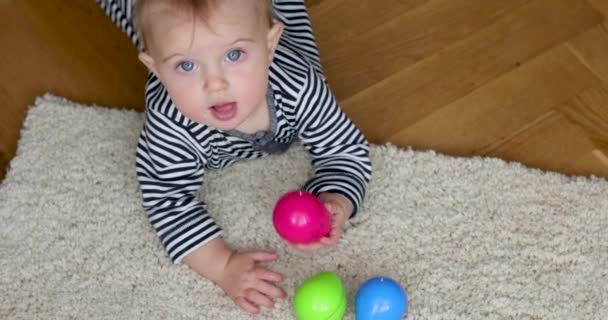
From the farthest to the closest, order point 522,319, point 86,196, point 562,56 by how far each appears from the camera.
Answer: point 562,56 < point 86,196 < point 522,319

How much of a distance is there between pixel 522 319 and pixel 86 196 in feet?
2.03

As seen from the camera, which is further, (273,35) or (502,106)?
(502,106)

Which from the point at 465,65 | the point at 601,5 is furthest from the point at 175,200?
the point at 601,5

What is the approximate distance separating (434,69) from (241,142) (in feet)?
1.18

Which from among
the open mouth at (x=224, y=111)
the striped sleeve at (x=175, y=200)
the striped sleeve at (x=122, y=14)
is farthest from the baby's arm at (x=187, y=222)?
the striped sleeve at (x=122, y=14)

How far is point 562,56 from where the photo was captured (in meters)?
1.23

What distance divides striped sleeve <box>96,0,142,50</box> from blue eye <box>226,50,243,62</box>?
34cm

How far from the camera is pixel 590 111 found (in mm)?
1180

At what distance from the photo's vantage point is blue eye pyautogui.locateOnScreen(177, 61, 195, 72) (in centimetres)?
85

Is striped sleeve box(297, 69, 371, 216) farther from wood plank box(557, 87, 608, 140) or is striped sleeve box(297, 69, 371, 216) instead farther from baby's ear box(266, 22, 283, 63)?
wood plank box(557, 87, 608, 140)

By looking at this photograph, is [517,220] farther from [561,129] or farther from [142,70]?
[142,70]

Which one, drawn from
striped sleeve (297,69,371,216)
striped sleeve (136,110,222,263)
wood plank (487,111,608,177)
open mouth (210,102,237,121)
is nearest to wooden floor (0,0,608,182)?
wood plank (487,111,608,177)

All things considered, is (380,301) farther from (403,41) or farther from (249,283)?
(403,41)

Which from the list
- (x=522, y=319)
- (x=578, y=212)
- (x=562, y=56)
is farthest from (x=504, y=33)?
(x=522, y=319)
